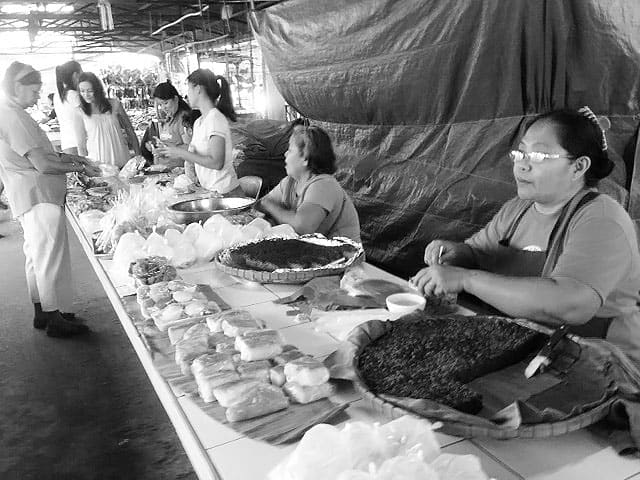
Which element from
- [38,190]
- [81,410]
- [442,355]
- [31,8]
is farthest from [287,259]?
[31,8]

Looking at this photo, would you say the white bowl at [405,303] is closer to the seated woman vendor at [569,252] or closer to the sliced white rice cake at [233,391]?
the seated woman vendor at [569,252]

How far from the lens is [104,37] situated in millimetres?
22375

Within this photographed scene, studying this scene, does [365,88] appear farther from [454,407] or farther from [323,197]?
[454,407]

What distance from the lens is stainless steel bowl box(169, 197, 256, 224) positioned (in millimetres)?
2895

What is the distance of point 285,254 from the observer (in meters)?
2.16

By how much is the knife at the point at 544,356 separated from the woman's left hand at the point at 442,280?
1.44 ft

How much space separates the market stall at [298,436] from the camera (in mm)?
1037

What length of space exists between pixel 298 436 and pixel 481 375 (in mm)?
502

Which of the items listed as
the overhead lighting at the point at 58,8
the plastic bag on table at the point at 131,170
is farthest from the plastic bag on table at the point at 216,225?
the overhead lighting at the point at 58,8

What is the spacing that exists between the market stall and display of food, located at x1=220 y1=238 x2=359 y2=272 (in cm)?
29

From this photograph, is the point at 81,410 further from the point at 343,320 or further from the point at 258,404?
the point at 258,404

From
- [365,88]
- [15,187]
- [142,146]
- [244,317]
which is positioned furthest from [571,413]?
[142,146]

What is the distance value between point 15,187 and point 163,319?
8.37 feet

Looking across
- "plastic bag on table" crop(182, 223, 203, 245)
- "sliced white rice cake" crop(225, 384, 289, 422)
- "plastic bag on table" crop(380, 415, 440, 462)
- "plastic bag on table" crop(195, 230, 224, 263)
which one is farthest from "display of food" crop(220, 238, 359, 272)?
"plastic bag on table" crop(380, 415, 440, 462)
